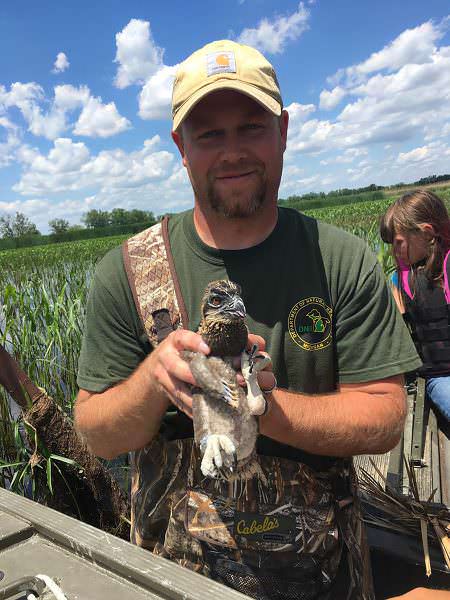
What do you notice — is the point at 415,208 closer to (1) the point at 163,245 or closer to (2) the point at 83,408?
(1) the point at 163,245

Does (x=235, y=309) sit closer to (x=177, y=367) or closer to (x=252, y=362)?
(x=252, y=362)

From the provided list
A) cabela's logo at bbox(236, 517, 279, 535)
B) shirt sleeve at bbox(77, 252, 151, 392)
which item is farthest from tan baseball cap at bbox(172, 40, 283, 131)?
cabela's logo at bbox(236, 517, 279, 535)

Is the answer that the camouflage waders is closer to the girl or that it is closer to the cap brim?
the cap brim

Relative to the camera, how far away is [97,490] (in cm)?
425

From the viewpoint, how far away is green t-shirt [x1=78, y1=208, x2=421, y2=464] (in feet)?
7.14

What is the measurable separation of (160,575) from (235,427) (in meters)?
0.55

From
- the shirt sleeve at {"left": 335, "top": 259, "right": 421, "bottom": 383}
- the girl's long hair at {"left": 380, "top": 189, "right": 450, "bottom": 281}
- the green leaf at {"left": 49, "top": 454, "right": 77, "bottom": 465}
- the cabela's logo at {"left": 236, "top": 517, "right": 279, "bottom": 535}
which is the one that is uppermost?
the girl's long hair at {"left": 380, "top": 189, "right": 450, "bottom": 281}

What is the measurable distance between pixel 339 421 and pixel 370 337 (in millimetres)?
420

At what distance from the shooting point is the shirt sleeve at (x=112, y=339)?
2.27 metres

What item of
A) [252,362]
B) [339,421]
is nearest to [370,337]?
[339,421]

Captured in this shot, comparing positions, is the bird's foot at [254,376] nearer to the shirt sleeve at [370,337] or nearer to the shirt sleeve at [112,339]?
the shirt sleeve at [370,337]

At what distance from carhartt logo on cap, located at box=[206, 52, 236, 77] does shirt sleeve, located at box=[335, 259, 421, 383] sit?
1136 millimetres

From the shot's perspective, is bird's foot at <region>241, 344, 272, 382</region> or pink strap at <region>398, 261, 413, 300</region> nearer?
bird's foot at <region>241, 344, 272, 382</region>

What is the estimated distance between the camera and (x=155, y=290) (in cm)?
222
